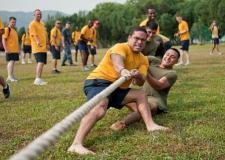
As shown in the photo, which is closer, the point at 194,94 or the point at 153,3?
the point at 194,94

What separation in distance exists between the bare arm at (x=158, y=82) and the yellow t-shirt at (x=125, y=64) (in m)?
0.40

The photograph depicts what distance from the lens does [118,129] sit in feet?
17.0

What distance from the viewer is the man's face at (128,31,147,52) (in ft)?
16.6

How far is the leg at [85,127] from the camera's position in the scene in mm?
4297

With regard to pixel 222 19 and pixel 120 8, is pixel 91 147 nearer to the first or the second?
pixel 222 19

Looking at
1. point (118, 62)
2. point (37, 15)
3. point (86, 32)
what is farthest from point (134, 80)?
point (86, 32)

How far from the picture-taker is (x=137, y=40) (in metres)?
5.10

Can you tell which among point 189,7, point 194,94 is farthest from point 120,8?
point 194,94

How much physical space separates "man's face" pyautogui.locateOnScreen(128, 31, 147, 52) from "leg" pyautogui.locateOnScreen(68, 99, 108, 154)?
29.2 inches

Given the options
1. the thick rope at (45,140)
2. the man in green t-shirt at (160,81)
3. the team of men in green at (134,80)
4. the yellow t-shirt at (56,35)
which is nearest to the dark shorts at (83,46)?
the yellow t-shirt at (56,35)

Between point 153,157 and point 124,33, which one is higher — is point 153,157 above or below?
above

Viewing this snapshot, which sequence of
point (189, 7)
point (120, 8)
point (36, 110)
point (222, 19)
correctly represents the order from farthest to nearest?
point (120, 8), point (189, 7), point (222, 19), point (36, 110)

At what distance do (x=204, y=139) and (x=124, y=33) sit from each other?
8193cm

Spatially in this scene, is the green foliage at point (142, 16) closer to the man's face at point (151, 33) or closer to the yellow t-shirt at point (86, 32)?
the yellow t-shirt at point (86, 32)
